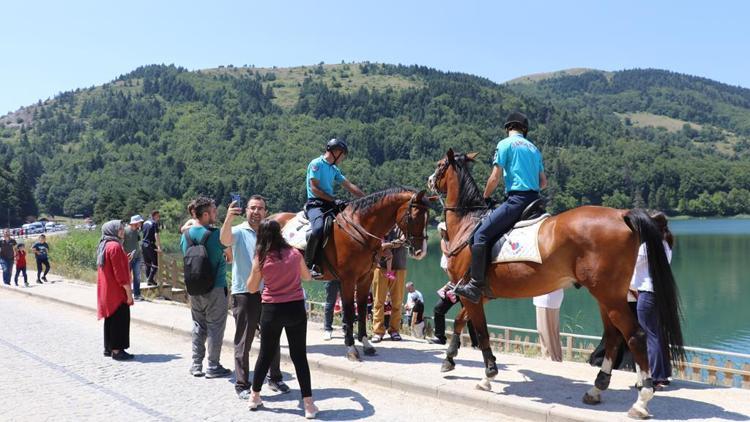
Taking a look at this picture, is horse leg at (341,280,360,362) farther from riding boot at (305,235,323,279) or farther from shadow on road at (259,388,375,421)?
shadow on road at (259,388,375,421)

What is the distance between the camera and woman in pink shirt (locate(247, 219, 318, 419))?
6.12 m

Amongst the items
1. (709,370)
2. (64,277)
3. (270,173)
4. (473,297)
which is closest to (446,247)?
(473,297)

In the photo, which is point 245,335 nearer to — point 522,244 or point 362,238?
point 362,238

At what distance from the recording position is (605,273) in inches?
230

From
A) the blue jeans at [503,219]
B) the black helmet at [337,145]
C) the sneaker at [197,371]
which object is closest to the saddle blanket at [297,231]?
the black helmet at [337,145]

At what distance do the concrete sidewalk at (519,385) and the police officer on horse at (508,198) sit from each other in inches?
44.1

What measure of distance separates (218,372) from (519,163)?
4.81 meters

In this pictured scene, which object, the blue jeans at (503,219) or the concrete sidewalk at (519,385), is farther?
the blue jeans at (503,219)

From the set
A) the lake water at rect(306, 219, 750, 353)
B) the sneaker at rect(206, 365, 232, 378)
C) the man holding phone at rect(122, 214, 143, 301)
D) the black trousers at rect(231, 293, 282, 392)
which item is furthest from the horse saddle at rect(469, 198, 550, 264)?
the man holding phone at rect(122, 214, 143, 301)

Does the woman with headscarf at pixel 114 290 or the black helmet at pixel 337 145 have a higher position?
the black helmet at pixel 337 145

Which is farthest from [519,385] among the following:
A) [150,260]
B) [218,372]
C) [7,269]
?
[7,269]

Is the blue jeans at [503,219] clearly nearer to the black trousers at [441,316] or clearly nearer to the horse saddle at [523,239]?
the horse saddle at [523,239]

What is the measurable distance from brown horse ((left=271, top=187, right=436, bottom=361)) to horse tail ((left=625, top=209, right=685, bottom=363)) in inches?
128

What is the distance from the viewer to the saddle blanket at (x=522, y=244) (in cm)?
639
